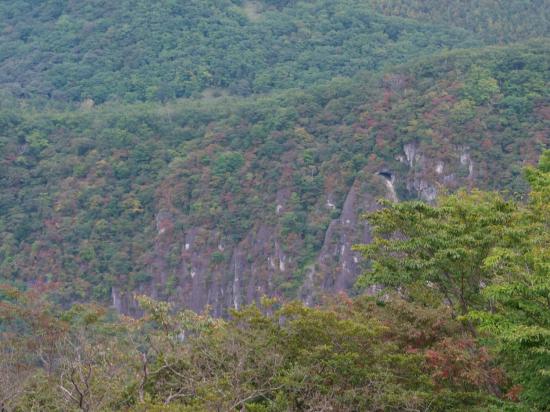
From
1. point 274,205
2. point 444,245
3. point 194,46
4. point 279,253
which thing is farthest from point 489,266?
point 194,46

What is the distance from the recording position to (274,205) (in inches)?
2466

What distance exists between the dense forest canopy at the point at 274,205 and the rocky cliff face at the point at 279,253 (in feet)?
0.62

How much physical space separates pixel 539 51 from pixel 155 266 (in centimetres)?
3720

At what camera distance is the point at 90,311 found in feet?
78.4

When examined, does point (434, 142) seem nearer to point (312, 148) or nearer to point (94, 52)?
point (312, 148)

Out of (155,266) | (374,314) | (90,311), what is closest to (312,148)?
(155,266)

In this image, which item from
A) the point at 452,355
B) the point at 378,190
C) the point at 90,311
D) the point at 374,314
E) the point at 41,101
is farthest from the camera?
the point at 41,101

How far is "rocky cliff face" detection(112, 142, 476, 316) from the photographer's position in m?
55.9

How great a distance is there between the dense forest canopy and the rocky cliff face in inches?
7.5

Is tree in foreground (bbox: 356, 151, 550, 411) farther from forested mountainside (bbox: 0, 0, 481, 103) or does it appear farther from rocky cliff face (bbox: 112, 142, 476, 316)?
forested mountainside (bbox: 0, 0, 481, 103)

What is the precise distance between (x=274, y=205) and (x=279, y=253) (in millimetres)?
5493

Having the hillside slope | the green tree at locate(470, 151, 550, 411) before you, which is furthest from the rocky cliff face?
the green tree at locate(470, 151, 550, 411)

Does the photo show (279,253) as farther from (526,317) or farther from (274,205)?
(526,317)

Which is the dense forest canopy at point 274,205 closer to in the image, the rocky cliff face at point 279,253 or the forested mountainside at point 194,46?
the rocky cliff face at point 279,253
